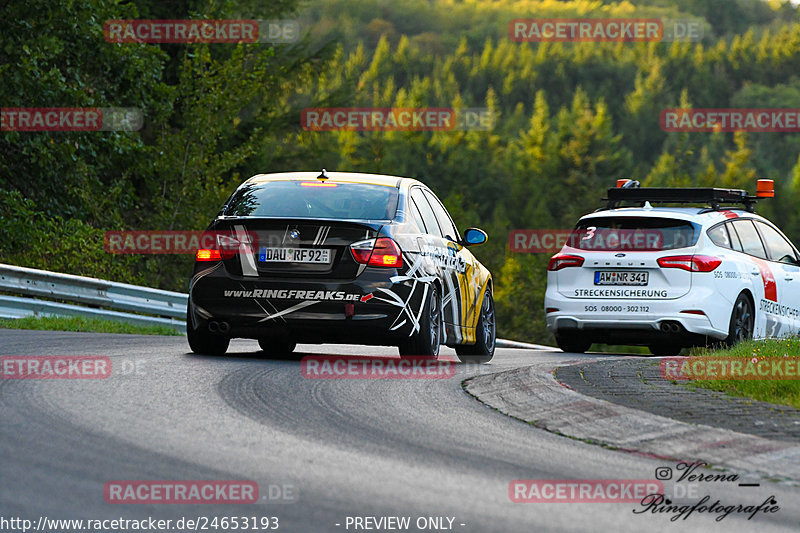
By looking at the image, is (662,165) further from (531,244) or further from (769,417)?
(769,417)

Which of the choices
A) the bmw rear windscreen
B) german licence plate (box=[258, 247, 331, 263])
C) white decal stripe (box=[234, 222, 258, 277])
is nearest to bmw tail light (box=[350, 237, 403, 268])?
german licence plate (box=[258, 247, 331, 263])

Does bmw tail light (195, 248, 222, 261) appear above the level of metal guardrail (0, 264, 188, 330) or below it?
above

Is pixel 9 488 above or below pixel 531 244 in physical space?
above

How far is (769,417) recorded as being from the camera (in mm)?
7316

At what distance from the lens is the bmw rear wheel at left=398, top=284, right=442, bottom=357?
10.6 metres

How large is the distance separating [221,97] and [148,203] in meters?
7.28

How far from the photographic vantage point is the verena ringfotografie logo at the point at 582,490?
209 inches

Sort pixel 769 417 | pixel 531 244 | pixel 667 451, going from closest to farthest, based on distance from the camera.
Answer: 1. pixel 667 451
2. pixel 769 417
3. pixel 531 244

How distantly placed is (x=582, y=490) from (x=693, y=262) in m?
8.84

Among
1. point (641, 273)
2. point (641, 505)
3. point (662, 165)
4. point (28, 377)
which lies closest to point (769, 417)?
point (641, 505)

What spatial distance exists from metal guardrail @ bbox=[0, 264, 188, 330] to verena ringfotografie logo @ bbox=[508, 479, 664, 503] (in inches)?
448

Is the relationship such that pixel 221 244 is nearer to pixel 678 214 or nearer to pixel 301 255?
pixel 301 255

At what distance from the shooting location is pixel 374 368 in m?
10.5

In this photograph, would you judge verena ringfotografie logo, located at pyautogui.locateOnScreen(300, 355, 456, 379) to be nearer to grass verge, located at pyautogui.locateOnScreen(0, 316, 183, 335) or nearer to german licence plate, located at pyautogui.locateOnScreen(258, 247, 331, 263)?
german licence plate, located at pyautogui.locateOnScreen(258, 247, 331, 263)
